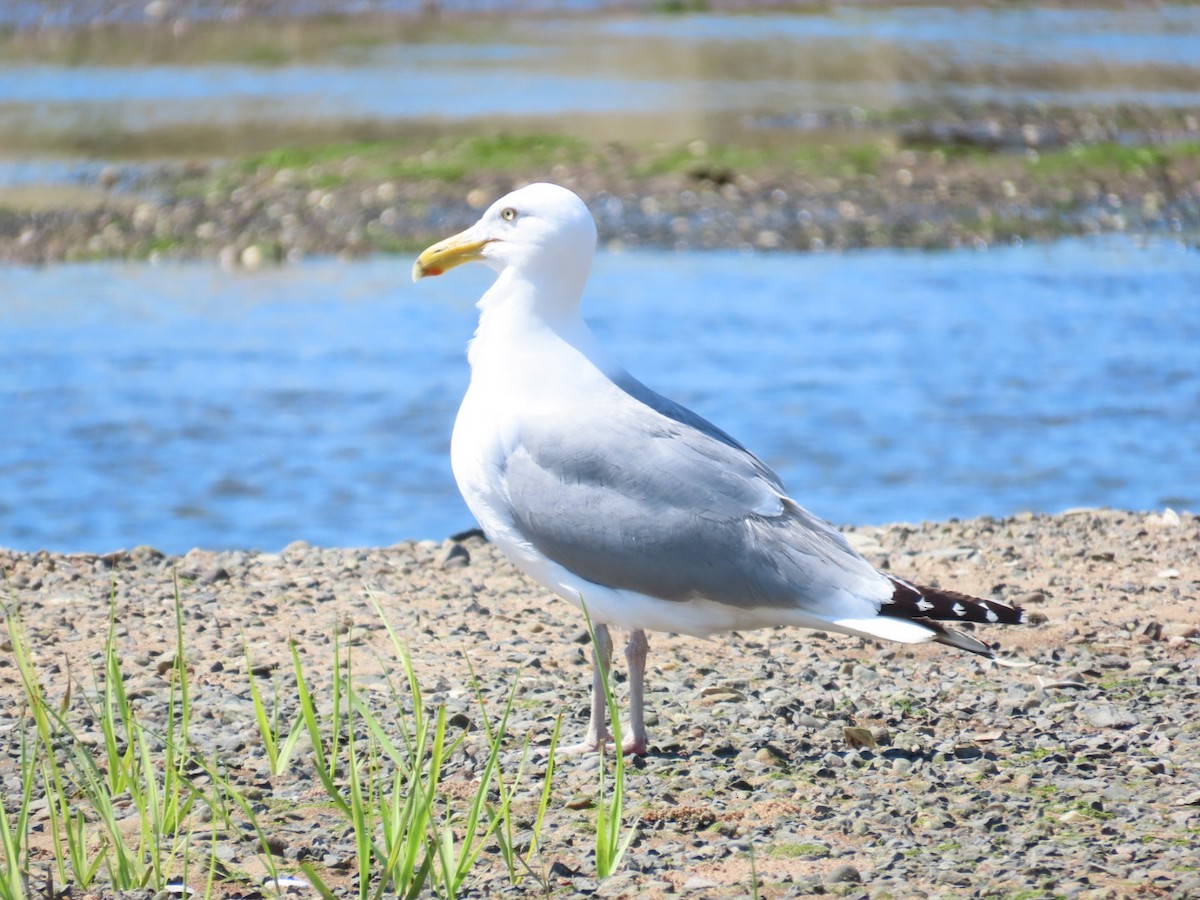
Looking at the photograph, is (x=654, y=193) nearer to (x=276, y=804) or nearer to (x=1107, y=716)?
(x=1107, y=716)

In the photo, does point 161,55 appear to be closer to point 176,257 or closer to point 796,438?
point 176,257

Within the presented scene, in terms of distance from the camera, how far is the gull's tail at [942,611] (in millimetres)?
4457

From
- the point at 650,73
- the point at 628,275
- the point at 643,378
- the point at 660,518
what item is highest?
the point at 660,518

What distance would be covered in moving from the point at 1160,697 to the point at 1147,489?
421 centimetres

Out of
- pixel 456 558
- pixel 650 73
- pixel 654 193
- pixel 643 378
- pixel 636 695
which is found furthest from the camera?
pixel 650 73

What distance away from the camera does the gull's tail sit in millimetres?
4457

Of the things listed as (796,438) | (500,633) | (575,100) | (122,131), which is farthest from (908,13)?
(500,633)

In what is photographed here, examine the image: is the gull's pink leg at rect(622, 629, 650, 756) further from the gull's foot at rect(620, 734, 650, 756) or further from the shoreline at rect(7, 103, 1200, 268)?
the shoreline at rect(7, 103, 1200, 268)

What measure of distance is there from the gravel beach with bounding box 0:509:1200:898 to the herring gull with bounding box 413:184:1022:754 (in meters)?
0.38

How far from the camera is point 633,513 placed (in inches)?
180

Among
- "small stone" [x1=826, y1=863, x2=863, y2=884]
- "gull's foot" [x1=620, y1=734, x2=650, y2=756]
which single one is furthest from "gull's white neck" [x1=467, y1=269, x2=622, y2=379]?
"small stone" [x1=826, y1=863, x2=863, y2=884]

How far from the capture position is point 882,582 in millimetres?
4551

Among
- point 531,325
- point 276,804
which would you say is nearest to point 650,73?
point 531,325

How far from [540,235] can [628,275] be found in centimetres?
970
